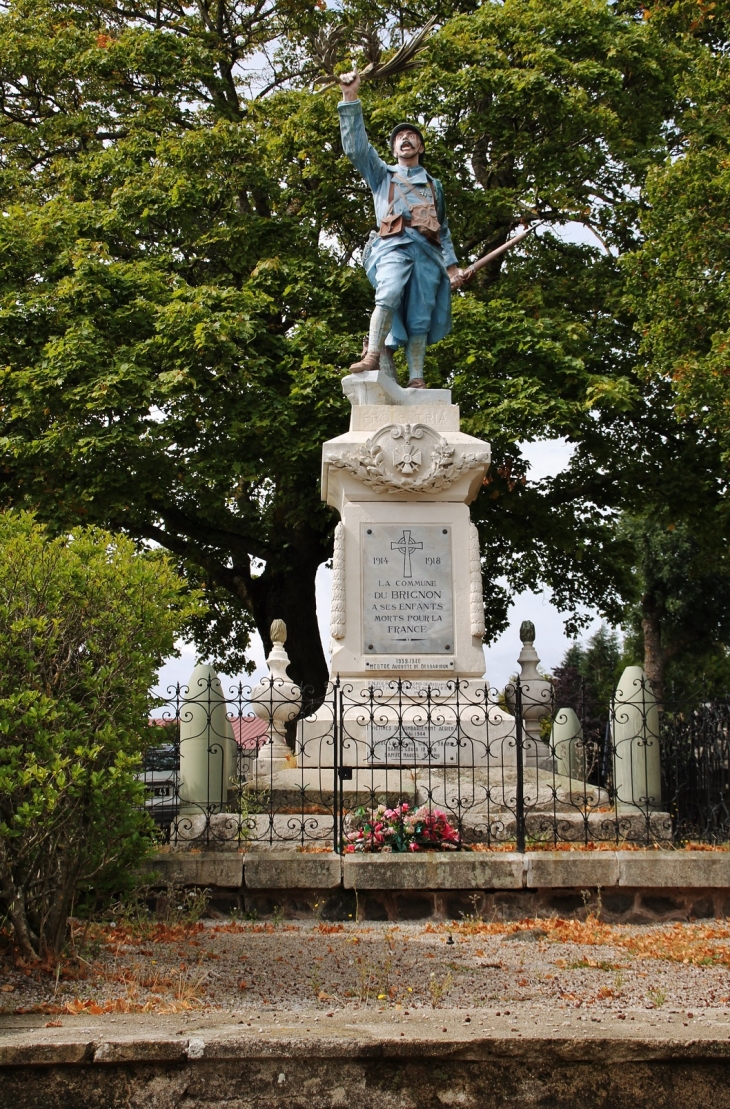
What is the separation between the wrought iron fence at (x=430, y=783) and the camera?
28.1 ft

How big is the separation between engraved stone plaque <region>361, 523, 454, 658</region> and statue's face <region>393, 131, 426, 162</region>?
3.92m

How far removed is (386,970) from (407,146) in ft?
29.2

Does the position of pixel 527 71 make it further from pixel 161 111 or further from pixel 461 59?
pixel 161 111

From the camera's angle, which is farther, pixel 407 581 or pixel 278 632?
pixel 278 632

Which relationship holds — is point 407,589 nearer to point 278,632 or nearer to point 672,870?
point 278,632

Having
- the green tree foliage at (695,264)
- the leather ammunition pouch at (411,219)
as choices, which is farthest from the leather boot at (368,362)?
the green tree foliage at (695,264)

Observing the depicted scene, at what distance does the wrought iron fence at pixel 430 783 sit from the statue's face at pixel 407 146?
5510mm

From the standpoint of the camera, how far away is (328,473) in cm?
1164

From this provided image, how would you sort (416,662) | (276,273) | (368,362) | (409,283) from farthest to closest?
(276,273), (409,283), (368,362), (416,662)

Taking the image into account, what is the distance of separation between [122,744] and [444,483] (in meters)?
6.01

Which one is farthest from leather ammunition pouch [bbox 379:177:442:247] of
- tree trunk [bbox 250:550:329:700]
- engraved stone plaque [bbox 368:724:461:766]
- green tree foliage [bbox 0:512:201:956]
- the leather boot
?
tree trunk [bbox 250:550:329:700]

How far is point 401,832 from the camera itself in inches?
327

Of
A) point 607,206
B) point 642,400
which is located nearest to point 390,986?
point 642,400

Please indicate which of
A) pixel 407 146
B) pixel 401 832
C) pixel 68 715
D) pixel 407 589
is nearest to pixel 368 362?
pixel 407 146
